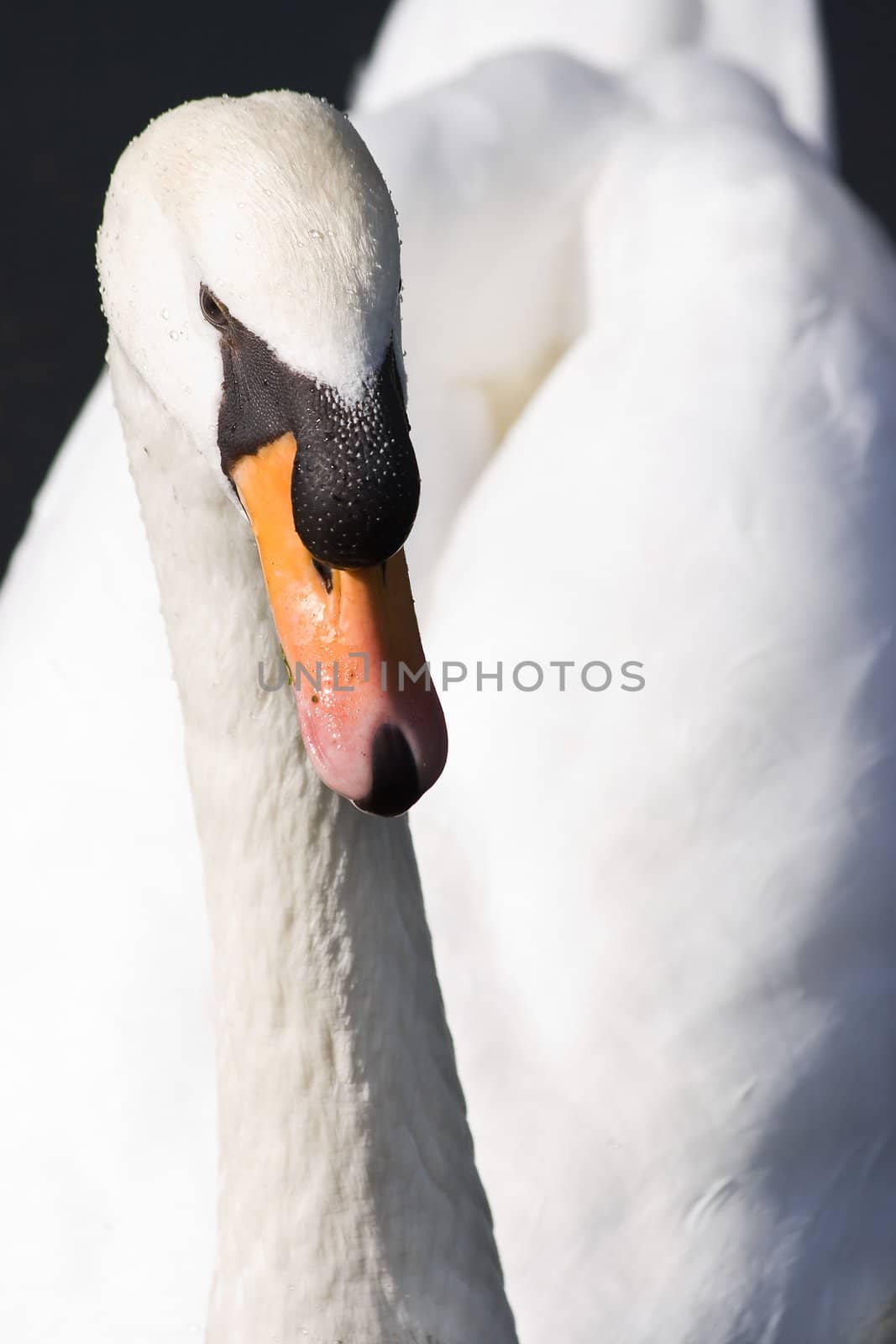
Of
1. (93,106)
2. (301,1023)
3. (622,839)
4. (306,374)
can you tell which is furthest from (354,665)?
(93,106)

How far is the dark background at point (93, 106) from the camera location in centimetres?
496

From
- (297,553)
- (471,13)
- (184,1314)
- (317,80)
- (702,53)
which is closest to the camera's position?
(297,553)

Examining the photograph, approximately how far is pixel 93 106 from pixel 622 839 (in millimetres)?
3531

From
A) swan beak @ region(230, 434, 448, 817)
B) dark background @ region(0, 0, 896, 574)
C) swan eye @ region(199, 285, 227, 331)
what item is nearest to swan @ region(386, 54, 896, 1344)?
swan beak @ region(230, 434, 448, 817)

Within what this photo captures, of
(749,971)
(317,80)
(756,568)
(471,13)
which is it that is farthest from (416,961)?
(317,80)

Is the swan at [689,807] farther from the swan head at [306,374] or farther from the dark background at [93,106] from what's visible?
the dark background at [93,106]

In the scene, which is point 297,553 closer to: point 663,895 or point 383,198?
point 383,198

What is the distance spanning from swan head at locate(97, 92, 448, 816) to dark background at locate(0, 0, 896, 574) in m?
3.29

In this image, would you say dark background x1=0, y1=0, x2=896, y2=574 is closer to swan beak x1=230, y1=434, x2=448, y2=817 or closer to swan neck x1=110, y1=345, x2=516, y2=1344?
swan neck x1=110, y1=345, x2=516, y2=1344

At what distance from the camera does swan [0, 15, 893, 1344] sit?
2484mm

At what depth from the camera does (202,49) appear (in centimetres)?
552

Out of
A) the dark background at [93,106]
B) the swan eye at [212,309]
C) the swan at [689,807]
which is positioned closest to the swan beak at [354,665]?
the swan eye at [212,309]

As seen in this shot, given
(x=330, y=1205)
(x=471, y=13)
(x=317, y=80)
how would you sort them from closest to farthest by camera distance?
A: (x=330, y=1205)
(x=471, y=13)
(x=317, y=80)

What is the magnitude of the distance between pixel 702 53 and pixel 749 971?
1.80m
